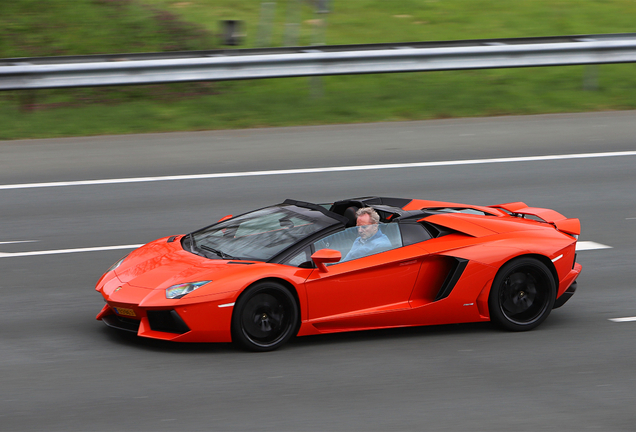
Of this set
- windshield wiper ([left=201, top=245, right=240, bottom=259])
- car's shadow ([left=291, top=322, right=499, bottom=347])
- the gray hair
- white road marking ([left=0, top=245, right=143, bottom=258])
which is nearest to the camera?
windshield wiper ([left=201, top=245, right=240, bottom=259])

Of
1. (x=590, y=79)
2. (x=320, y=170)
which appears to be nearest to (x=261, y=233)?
(x=320, y=170)

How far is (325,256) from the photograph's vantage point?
268 inches

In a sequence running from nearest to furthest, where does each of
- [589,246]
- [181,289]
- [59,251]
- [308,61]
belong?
[181,289], [59,251], [589,246], [308,61]

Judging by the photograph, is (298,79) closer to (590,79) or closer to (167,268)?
(590,79)

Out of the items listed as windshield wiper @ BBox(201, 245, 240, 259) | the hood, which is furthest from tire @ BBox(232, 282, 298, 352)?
windshield wiper @ BBox(201, 245, 240, 259)

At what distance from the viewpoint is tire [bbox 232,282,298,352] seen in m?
6.72

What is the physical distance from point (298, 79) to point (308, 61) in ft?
5.83

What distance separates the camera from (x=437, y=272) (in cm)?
743

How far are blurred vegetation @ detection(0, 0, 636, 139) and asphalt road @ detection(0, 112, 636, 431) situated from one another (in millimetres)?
717

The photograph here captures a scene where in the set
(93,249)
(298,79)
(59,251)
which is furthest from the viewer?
(298,79)

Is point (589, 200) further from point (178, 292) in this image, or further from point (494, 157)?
point (178, 292)

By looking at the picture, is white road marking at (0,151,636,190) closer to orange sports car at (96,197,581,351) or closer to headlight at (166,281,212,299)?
orange sports car at (96,197,581,351)

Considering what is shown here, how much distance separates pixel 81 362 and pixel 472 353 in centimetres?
304

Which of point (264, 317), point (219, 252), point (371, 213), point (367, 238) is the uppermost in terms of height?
point (371, 213)
